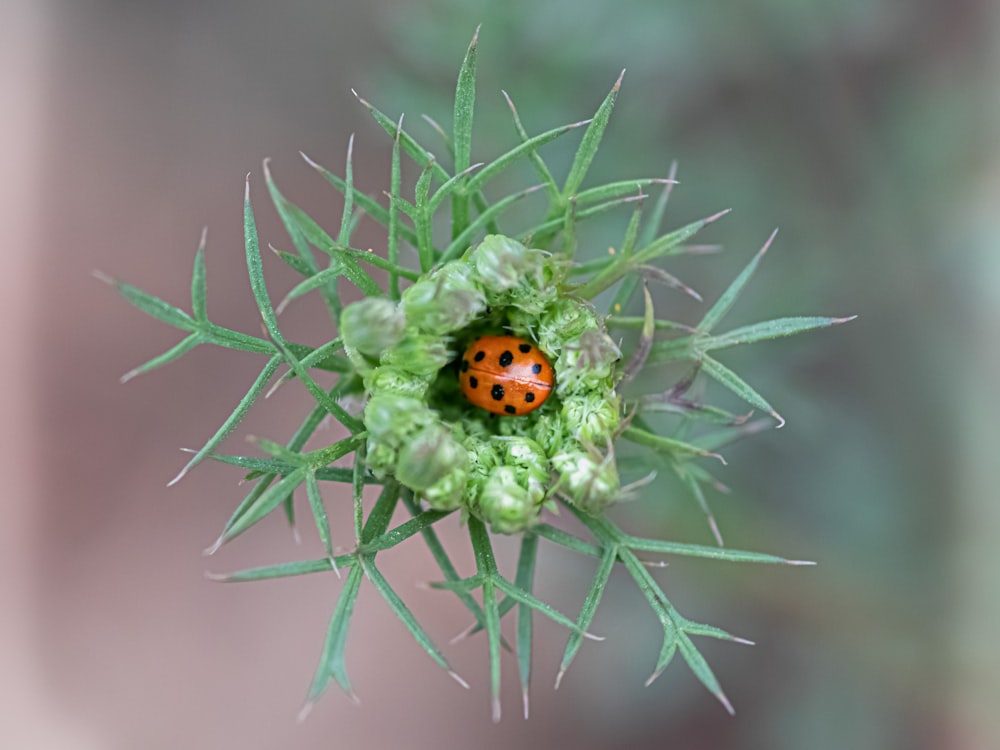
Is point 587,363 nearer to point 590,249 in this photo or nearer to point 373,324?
point 373,324

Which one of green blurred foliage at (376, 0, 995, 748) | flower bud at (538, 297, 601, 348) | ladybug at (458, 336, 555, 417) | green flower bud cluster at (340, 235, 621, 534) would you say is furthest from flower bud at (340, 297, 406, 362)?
green blurred foliage at (376, 0, 995, 748)

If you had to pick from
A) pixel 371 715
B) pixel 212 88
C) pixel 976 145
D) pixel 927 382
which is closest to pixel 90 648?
pixel 371 715

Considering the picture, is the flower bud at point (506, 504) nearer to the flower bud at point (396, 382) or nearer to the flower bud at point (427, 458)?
the flower bud at point (427, 458)

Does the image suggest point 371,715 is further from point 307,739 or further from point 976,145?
point 976,145

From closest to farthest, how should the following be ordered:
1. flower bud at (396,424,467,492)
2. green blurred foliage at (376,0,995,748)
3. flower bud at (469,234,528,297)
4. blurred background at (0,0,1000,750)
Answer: flower bud at (396,424,467,492), flower bud at (469,234,528,297), green blurred foliage at (376,0,995,748), blurred background at (0,0,1000,750)

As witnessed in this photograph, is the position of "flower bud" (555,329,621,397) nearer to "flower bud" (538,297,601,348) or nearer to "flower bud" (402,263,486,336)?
"flower bud" (538,297,601,348)

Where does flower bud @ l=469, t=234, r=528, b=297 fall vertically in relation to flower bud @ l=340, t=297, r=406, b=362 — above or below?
above
